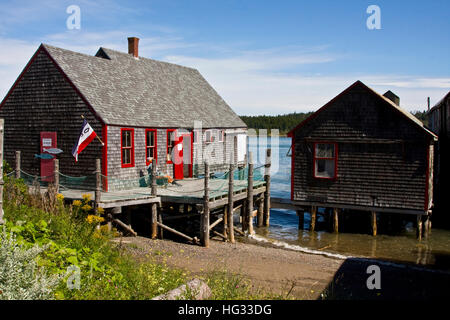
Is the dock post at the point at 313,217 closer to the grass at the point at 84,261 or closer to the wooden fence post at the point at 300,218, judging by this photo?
the wooden fence post at the point at 300,218

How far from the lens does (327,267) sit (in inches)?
596

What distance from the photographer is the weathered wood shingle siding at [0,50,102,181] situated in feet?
63.5

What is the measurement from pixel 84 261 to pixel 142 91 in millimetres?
16231

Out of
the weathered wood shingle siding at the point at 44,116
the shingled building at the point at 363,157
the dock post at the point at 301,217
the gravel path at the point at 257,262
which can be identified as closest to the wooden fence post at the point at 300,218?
the dock post at the point at 301,217

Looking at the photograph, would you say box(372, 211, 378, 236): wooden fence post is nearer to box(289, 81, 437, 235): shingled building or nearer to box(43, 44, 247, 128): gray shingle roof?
box(289, 81, 437, 235): shingled building

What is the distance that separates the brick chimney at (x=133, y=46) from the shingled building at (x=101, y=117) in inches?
47.2

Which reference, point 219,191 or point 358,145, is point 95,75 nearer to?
point 219,191

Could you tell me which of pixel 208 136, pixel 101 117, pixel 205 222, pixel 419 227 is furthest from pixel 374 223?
pixel 101 117

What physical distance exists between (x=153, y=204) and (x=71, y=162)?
15.9 ft

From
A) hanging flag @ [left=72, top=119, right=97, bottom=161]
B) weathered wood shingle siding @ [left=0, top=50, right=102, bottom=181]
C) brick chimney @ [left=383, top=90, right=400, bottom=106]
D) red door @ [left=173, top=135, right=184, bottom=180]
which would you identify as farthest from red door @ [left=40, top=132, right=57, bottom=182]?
brick chimney @ [left=383, top=90, right=400, bottom=106]

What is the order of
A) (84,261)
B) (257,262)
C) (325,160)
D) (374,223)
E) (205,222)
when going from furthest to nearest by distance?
1. (325,160)
2. (374,223)
3. (205,222)
4. (257,262)
5. (84,261)

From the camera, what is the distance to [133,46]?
26.4m

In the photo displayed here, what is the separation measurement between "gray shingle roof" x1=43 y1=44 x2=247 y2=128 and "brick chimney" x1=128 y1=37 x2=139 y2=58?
0.39 meters

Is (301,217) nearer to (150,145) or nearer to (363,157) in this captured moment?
(363,157)
